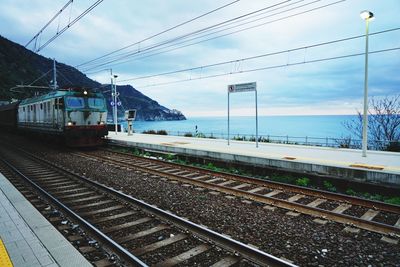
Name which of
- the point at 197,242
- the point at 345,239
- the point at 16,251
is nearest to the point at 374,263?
the point at 345,239

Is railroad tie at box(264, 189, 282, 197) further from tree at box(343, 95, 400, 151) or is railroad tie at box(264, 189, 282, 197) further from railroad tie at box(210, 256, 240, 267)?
tree at box(343, 95, 400, 151)

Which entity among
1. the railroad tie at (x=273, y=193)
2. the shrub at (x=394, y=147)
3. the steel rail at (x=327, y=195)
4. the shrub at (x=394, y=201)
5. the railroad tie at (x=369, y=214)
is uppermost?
the shrub at (x=394, y=147)

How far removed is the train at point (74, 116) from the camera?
55.2 ft

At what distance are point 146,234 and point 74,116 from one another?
1380 centimetres

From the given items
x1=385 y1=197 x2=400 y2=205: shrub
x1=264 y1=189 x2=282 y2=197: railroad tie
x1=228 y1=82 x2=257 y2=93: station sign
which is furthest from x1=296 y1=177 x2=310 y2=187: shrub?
x1=228 y1=82 x2=257 y2=93: station sign

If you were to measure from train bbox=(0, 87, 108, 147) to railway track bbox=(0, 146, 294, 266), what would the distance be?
362 inches

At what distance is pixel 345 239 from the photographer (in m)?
5.05

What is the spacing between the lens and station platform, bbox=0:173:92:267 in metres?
3.95

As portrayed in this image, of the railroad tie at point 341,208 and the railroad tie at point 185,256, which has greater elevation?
the railroad tie at point 341,208

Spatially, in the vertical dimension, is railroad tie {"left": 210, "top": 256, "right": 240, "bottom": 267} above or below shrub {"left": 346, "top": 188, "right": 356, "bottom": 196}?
above

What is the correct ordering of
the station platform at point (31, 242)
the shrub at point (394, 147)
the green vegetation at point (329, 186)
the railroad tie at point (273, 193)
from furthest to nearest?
the shrub at point (394, 147) < the green vegetation at point (329, 186) < the railroad tie at point (273, 193) < the station platform at point (31, 242)

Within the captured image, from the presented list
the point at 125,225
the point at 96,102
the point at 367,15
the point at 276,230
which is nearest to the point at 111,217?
the point at 125,225

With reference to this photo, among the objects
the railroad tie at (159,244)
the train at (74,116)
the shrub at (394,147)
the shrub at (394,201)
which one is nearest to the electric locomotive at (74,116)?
the train at (74,116)

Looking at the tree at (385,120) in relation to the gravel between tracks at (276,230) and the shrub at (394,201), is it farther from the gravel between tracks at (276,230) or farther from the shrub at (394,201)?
the gravel between tracks at (276,230)
